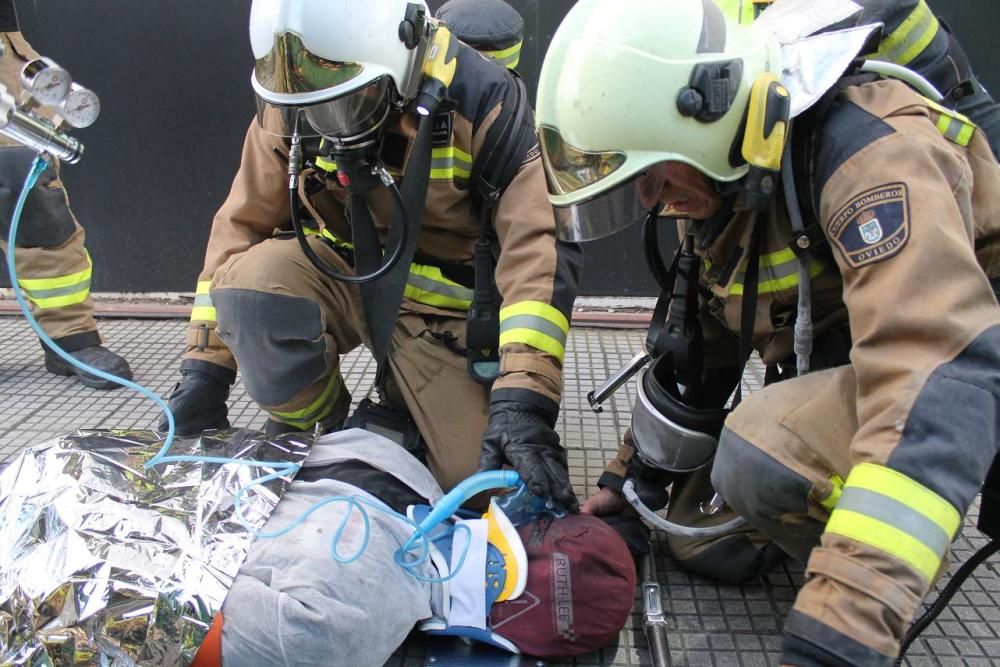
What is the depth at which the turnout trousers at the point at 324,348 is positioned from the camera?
2.23 metres

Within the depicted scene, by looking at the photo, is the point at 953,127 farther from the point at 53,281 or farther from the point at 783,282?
the point at 53,281

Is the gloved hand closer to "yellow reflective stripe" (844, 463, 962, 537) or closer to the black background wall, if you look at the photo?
"yellow reflective stripe" (844, 463, 962, 537)

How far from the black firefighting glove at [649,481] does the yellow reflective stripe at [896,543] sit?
1010 millimetres

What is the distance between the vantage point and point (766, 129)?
151 cm

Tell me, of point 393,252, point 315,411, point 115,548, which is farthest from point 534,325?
point 115,548

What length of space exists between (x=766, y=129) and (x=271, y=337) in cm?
132

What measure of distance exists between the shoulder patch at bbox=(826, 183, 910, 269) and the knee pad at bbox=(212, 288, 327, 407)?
53.6 inches

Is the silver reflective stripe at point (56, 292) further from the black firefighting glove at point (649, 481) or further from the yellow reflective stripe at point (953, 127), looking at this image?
the yellow reflective stripe at point (953, 127)

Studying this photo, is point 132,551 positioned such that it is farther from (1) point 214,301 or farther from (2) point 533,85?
(2) point 533,85

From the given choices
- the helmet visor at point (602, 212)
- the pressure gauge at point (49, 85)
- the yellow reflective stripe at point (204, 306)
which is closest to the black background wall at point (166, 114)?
the pressure gauge at point (49, 85)

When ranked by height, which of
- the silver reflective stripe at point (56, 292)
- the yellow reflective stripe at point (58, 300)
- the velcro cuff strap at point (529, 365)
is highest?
the velcro cuff strap at point (529, 365)

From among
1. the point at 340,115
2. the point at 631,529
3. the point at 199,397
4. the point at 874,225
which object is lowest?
the point at 631,529

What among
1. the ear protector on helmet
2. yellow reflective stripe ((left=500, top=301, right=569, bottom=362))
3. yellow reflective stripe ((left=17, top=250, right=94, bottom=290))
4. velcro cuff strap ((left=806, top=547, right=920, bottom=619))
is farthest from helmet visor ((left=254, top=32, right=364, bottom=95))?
yellow reflective stripe ((left=17, top=250, right=94, bottom=290))

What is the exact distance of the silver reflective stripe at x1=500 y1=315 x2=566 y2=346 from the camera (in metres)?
2.05
